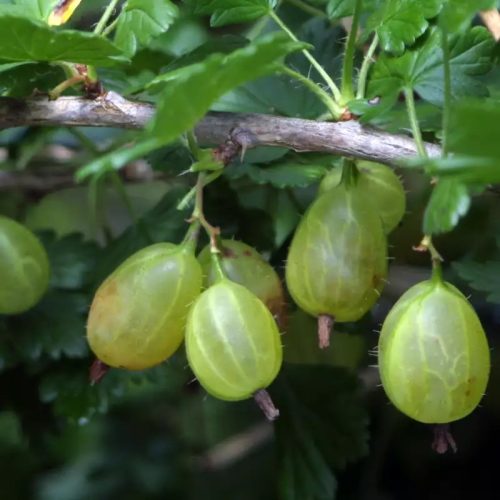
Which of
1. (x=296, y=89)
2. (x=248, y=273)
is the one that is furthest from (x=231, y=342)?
(x=296, y=89)

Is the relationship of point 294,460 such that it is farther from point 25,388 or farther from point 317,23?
point 317,23

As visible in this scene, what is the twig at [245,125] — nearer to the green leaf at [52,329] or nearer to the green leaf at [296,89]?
the green leaf at [296,89]

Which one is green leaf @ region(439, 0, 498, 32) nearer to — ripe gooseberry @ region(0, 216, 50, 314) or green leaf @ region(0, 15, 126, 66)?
green leaf @ region(0, 15, 126, 66)

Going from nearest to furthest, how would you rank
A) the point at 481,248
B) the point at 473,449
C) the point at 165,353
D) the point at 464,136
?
1. the point at 464,136
2. the point at 165,353
3. the point at 481,248
4. the point at 473,449

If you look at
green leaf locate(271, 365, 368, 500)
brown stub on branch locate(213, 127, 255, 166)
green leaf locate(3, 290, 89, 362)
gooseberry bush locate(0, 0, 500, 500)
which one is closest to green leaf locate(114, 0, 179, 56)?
gooseberry bush locate(0, 0, 500, 500)

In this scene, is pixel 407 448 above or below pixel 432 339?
below

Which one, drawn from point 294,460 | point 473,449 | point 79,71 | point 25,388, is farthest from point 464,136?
point 473,449

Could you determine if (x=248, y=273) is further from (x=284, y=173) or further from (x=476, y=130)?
(x=476, y=130)
